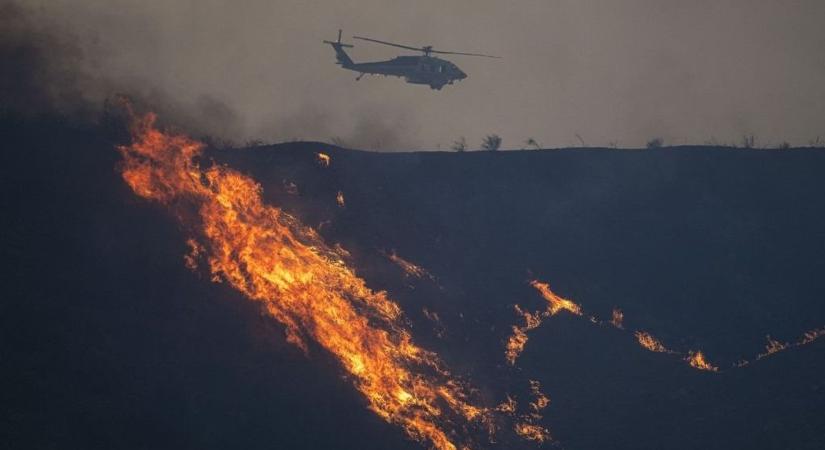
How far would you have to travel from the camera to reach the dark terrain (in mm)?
35750

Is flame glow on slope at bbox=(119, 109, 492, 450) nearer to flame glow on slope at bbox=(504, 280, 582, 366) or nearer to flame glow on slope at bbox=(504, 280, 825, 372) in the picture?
flame glow on slope at bbox=(504, 280, 582, 366)

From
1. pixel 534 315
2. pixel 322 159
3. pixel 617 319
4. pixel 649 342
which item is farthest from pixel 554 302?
pixel 322 159

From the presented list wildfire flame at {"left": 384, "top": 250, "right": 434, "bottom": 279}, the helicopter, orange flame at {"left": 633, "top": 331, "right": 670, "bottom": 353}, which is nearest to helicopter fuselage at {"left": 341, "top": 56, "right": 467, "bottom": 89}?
the helicopter

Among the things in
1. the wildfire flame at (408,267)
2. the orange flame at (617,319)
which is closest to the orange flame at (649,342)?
the orange flame at (617,319)

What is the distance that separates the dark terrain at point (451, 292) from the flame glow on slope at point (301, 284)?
989 millimetres

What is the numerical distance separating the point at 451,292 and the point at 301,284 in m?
9.24

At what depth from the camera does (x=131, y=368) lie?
1417 inches

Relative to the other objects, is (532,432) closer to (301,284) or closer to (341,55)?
(301,284)

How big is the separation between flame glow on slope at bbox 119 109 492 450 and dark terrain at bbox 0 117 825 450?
989 mm

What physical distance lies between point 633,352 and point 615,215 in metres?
12.7

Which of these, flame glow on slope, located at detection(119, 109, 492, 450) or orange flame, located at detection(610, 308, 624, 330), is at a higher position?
orange flame, located at detection(610, 308, 624, 330)

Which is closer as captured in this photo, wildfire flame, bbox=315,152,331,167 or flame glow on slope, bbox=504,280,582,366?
flame glow on slope, bbox=504,280,582,366

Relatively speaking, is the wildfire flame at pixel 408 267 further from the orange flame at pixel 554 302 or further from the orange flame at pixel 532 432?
the orange flame at pixel 532 432

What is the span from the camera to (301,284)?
42.6 meters
